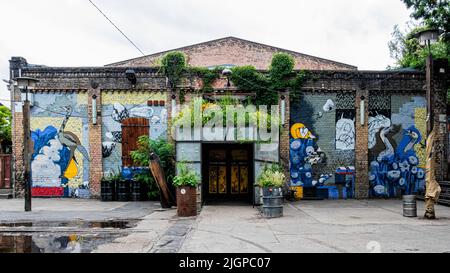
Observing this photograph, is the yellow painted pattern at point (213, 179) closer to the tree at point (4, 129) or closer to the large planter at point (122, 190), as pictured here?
the large planter at point (122, 190)

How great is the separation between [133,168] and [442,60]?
1426cm

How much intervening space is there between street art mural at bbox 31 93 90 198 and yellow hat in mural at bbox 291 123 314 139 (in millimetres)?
9134

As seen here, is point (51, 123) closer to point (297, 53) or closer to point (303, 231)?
point (303, 231)

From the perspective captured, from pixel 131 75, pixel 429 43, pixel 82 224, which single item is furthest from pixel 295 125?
pixel 82 224

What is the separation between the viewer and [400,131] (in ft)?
54.0

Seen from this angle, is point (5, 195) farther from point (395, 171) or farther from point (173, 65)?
point (395, 171)

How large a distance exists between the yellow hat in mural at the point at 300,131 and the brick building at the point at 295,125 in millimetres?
44

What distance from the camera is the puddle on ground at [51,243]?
7.62 metres

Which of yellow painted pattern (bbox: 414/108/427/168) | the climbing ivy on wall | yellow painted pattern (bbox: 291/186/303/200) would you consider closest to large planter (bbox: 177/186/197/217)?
the climbing ivy on wall

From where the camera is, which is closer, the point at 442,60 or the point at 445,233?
the point at 445,233

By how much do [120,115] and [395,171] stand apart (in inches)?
485

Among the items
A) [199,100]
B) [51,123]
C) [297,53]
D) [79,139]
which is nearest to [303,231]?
[199,100]

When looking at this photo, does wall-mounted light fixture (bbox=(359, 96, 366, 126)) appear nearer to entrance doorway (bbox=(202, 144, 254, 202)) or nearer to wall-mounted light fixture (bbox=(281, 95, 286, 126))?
wall-mounted light fixture (bbox=(281, 95, 286, 126))

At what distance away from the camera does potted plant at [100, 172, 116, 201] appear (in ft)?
51.6
